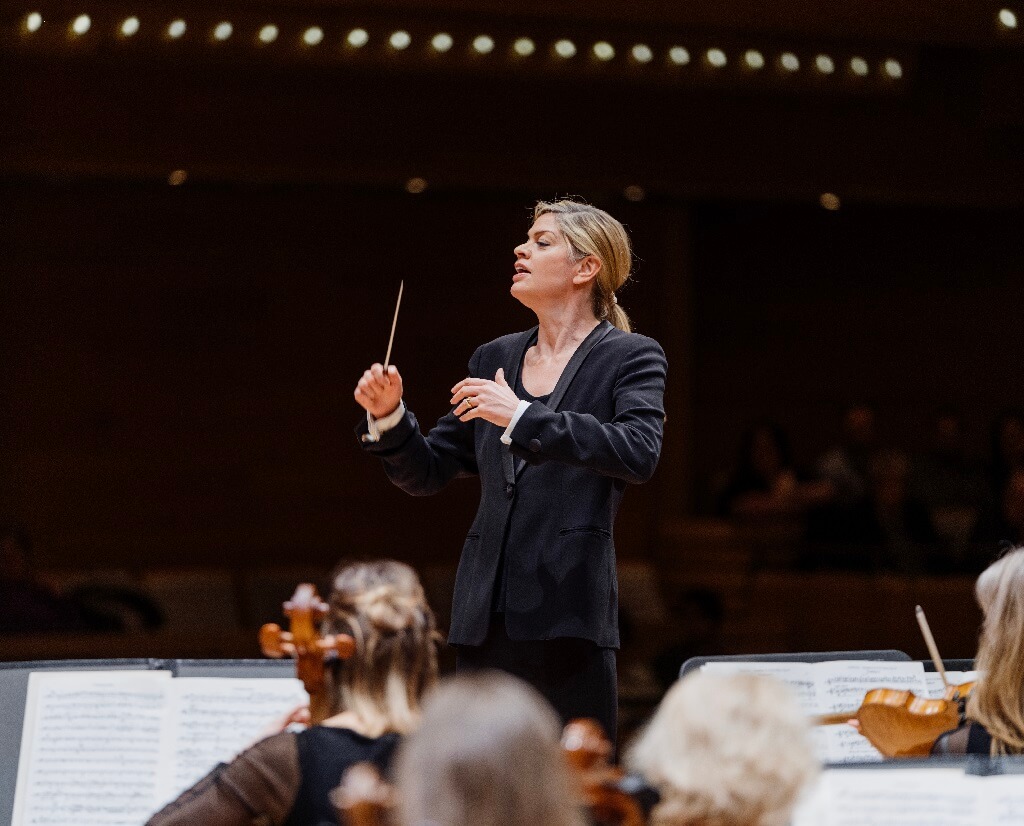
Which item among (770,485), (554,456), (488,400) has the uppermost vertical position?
(770,485)

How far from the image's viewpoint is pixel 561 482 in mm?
2656

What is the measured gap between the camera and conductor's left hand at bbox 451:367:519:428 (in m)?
2.48

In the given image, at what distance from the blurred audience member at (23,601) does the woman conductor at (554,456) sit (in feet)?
14.6

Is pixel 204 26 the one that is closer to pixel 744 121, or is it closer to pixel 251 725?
pixel 744 121

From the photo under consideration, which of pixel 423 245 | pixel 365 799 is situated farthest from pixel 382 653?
pixel 423 245

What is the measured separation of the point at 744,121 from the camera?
315 inches

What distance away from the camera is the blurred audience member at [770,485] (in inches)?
299

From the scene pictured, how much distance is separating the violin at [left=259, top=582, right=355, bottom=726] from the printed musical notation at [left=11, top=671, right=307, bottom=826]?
0.49m

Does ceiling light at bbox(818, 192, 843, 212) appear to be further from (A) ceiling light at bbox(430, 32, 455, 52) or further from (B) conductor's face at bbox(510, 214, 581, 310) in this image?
(B) conductor's face at bbox(510, 214, 581, 310)

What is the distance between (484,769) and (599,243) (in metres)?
1.58

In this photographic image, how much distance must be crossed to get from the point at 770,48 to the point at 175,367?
154 inches

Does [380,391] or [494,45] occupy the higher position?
[494,45]

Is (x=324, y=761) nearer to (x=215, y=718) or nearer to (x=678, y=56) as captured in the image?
(x=215, y=718)

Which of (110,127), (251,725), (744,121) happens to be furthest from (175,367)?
(251,725)
